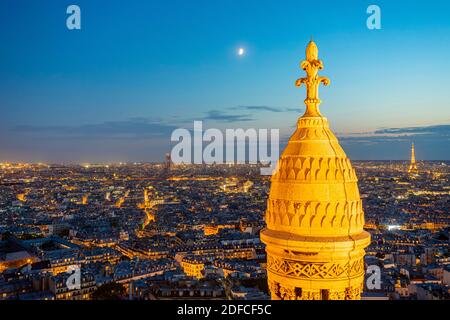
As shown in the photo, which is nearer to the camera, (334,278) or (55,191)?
(334,278)

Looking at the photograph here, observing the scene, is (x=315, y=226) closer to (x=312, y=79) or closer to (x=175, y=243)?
(x=312, y=79)

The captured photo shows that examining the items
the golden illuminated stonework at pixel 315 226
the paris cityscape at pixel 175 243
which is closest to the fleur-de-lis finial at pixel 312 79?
the golden illuminated stonework at pixel 315 226

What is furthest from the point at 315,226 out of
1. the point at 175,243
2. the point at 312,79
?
the point at 175,243

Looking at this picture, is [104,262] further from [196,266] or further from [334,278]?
[334,278]

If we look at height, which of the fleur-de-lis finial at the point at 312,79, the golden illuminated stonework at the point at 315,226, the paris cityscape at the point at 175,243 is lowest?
the paris cityscape at the point at 175,243

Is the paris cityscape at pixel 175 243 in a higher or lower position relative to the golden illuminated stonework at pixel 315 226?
lower

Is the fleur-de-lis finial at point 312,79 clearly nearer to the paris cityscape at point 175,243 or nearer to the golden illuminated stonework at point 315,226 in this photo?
the golden illuminated stonework at point 315,226
